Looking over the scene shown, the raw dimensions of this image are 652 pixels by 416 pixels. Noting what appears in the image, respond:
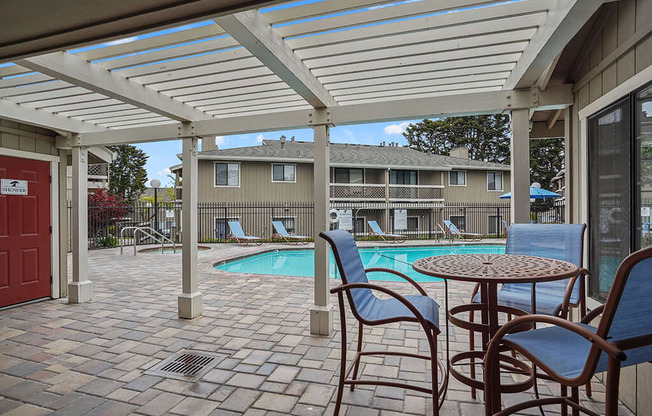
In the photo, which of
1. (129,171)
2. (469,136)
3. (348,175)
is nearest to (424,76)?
(348,175)

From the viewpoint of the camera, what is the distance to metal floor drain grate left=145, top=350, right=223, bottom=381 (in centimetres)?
278

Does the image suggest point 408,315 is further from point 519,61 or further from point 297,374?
point 519,61

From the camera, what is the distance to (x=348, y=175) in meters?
17.8

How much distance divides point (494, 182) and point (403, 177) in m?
5.02

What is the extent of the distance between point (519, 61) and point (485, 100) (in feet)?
1.40

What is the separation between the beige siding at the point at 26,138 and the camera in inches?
179

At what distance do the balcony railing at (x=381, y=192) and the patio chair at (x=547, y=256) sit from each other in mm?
13512

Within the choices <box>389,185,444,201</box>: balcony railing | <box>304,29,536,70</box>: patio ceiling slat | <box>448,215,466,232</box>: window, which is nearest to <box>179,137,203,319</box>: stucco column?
<box>304,29,536,70</box>: patio ceiling slat

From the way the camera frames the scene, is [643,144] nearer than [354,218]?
Yes

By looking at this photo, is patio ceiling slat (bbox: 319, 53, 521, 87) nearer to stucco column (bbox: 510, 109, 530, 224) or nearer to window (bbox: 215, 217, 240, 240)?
stucco column (bbox: 510, 109, 530, 224)

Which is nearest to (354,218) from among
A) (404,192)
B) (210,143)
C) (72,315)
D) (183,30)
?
(404,192)

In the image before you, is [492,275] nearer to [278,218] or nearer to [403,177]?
[278,218]

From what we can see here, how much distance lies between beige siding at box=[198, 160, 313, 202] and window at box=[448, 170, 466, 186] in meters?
7.65

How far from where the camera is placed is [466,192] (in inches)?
734
